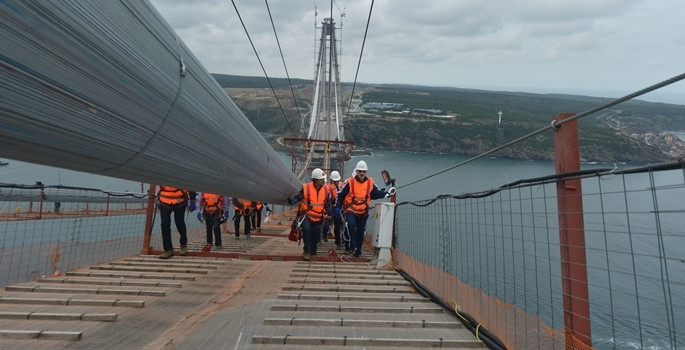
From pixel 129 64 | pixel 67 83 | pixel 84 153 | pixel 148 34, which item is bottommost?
pixel 84 153

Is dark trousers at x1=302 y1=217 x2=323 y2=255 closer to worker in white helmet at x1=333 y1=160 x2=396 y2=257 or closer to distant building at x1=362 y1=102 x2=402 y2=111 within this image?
worker in white helmet at x1=333 y1=160 x2=396 y2=257

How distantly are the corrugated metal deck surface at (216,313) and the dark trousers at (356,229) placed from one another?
216 cm

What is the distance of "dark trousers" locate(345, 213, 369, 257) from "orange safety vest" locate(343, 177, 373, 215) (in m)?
0.09

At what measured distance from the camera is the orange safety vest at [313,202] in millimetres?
6707

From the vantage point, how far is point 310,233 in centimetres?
668

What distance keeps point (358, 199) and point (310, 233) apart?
916 millimetres

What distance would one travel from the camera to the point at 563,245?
229cm

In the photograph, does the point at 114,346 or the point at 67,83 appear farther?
the point at 114,346

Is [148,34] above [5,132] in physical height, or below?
above

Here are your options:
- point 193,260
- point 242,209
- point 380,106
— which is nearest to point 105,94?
point 193,260

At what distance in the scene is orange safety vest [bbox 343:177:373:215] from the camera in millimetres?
6879

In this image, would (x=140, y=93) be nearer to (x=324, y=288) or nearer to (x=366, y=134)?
(x=324, y=288)

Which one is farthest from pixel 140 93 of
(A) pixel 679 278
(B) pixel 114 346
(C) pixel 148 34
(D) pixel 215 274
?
(A) pixel 679 278

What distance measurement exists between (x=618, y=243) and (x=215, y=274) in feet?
58.0
